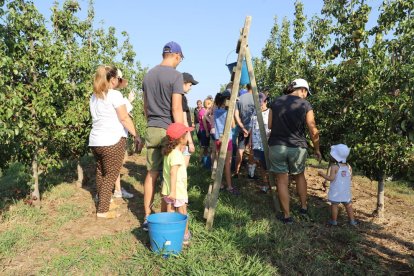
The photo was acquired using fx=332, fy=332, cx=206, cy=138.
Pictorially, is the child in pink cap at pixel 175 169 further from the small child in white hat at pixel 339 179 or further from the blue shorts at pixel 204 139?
the blue shorts at pixel 204 139

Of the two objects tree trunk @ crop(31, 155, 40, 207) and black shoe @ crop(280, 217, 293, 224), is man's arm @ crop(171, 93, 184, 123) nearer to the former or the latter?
black shoe @ crop(280, 217, 293, 224)

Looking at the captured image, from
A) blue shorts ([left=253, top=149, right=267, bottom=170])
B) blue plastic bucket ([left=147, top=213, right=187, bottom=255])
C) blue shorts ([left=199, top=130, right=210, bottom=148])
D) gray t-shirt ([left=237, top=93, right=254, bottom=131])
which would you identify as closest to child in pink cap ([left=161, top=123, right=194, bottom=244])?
blue plastic bucket ([left=147, top=213, right=187, bottom=255])

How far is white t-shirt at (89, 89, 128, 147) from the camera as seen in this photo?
4312 mm

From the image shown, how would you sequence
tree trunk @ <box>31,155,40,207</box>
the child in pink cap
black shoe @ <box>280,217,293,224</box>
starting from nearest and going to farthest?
the child in pink cap < black shoe @ <box>280,217,293,224</box> < tree trunk @ <box>31,155,40,207</box>

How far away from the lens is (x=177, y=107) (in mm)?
3783

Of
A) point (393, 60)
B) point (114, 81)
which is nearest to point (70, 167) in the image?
point (114, 81)

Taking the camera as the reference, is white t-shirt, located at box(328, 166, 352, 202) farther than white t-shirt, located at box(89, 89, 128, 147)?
Yes

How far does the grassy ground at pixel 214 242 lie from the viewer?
3.31 meters

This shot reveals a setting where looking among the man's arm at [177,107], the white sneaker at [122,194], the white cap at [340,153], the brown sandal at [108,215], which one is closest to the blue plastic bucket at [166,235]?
the man's arm at [177,107]

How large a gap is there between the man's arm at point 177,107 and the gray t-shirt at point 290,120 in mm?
1415

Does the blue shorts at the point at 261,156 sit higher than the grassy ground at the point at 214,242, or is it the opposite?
the blue shorts at the point at 261,156

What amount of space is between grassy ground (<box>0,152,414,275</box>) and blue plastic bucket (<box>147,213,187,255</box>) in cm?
10

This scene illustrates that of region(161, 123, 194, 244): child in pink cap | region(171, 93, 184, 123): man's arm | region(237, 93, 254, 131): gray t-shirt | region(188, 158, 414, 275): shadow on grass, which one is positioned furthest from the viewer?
region(237, 93, 254, 131): gray t-shirt

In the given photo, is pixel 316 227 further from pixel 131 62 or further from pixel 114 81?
pixel 131 62
